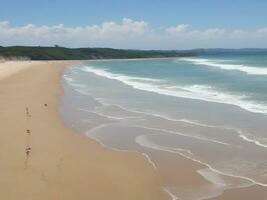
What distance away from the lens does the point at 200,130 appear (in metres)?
16.5

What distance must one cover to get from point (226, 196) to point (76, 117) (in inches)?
451

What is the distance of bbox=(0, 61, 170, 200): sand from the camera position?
9961 millimetres

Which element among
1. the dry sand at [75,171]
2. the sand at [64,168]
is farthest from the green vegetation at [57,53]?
the dry sand at [75,171]

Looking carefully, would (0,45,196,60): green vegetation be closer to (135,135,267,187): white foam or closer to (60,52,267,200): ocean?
(60,52,267,200): ocean

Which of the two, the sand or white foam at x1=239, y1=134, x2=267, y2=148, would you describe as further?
white foam at x1=239, y1=134, x2=267, y2=148

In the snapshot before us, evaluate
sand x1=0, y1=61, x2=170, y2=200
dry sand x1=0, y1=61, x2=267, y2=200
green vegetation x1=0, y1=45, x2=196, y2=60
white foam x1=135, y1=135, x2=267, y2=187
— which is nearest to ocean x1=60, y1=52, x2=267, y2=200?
white foam x1=135, y1=135, x2=267, y2=187

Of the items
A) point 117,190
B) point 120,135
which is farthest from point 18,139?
point 117,190

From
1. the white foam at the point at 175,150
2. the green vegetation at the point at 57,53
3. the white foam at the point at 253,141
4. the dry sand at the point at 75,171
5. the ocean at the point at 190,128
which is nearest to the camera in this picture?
the dry sand at the point at 75,171

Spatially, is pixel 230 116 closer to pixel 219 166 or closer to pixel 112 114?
pixel 112 114

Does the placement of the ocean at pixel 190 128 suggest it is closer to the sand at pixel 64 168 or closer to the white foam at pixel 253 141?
the white foam at pixel 253 141

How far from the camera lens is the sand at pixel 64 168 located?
9961 millimetres

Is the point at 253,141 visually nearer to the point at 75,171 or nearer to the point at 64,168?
the point at 75,171

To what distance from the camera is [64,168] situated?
1183 cm

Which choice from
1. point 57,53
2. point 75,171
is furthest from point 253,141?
point 57,53
